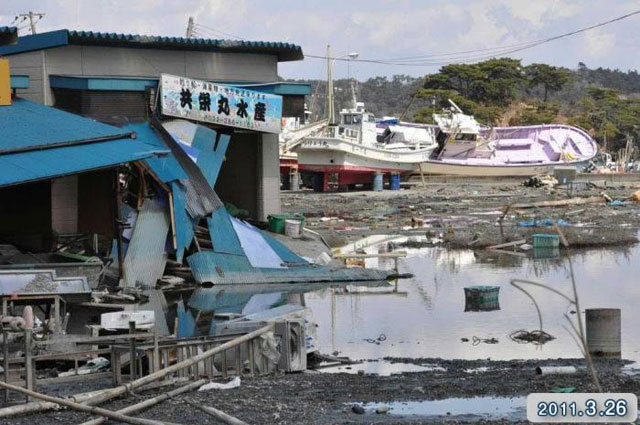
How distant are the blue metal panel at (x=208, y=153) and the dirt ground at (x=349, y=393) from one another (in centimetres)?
1134

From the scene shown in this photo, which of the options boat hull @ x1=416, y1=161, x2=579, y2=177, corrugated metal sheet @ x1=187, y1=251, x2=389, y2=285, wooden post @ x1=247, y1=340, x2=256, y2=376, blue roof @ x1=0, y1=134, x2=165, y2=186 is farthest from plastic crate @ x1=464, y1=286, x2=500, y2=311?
boat hull @ x1=416, y1=161, x2=579, y2=177

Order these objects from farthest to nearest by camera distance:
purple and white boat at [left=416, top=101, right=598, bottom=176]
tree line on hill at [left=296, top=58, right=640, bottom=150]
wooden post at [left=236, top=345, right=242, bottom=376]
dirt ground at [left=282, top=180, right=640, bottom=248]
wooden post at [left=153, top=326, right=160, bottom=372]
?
1. tree line on hill at [left=296, top=58, right=640, bottom=150]
2. purple and white boat at [left=416, top=101, right=598, bottom=176]
3. dirt ground at [left=282, top=180, right=640, bottom=248]
4. wooden post at [left=236, top=345, right=242, bottom=376]
5. wooden post at [left=153, top=326, right=160, bottom=372]

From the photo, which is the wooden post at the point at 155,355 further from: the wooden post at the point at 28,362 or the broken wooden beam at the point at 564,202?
the broken wooden beam at the point at 564,202

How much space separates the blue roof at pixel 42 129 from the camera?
20234 millimetres

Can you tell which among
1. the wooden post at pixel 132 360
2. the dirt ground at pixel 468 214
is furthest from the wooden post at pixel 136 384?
the dirt ground at pixel 468 214

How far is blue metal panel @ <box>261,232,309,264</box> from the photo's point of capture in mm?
23844

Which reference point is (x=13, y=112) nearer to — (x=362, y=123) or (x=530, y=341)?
(x=530, y=341)

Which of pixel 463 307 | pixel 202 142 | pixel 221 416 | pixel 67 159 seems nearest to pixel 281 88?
pixel 202 142

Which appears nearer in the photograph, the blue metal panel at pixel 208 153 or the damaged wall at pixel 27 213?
the damaged wall at pixel 27 213

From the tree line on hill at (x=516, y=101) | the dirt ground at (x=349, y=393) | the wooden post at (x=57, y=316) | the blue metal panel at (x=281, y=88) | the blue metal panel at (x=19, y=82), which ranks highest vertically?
the tree line on hill at (x=516, y=101)

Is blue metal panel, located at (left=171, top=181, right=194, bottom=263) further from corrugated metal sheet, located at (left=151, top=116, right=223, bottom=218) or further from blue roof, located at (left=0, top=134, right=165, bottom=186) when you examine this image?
blue roof, located at (left=0, top=134, right=165, bottom=186)

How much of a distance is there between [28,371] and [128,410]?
1717mm

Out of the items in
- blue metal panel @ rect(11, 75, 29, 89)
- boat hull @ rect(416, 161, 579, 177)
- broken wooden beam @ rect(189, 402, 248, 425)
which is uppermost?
blue metal panel @ rect(11, 75, 29, 89)

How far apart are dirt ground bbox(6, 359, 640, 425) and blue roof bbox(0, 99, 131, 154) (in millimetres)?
8399
